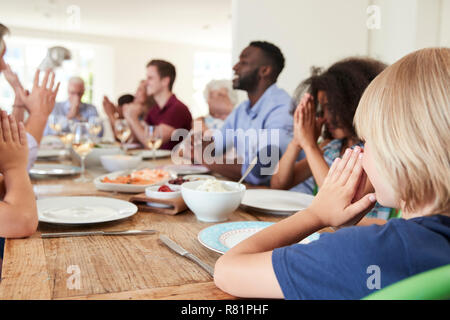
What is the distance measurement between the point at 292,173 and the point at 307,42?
1.38 metres

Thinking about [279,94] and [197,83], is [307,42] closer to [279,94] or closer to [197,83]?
[279,94]

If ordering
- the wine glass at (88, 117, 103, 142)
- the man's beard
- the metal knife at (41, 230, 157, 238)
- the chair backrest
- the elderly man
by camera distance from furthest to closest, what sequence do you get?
the elderly man → the man's beard → the wine glass at (88, 117, 103, 142) → the metal knife at (41, 230, 157, 238) → the chair backrest

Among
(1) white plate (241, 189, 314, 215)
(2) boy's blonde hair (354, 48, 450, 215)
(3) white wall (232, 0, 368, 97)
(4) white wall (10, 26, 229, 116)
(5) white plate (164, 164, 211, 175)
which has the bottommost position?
(1) white plate (241, 189, 314, 215)

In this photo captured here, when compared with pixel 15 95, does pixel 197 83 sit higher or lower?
higher

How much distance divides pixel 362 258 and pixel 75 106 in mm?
4284

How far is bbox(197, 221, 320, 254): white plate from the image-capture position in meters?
0.72

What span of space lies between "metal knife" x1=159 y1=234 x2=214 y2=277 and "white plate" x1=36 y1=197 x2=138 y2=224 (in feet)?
0.58

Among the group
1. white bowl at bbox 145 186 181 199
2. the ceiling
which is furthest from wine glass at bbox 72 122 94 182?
the ceiling

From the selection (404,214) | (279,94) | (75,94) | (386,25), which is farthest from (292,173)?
(75,94)

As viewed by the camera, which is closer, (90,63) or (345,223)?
(345,223)

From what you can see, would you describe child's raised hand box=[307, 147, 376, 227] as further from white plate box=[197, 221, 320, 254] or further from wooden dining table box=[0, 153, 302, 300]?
wooden dining table box=[0, 153, 302, 300]

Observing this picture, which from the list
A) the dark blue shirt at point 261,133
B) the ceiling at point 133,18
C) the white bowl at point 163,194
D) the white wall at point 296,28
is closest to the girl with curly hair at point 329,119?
the dark blue shirt at point 261,133

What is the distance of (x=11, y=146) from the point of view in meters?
0.89

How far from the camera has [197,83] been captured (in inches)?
404
